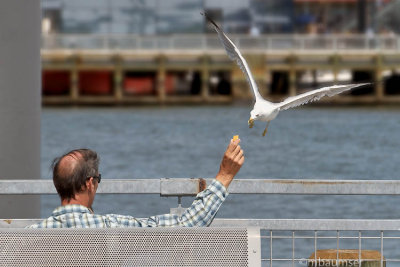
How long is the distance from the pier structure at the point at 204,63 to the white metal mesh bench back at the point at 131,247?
49277 millimetres

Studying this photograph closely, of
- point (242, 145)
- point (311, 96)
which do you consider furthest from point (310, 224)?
point (242, 145)

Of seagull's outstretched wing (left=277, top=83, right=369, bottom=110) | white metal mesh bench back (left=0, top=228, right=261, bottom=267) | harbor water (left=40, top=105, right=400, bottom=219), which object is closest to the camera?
white metal mesh bench back (left=0, top=228, right=261, bottom=267)

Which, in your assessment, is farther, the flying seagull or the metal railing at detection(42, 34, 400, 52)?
the metal railing at detection(42, 34, 400, 52)

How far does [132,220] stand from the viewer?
423 cm

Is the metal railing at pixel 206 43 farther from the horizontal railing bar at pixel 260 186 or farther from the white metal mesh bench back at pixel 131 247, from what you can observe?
the white metal mesh bench back at pixel 131 247

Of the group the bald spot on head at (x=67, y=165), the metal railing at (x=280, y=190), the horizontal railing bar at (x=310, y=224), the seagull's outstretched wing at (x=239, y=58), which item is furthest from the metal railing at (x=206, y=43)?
the bald spot on head at (x=67, y=165)

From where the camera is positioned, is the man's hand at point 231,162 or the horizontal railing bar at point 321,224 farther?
the horizontal railing bar at point 321,224

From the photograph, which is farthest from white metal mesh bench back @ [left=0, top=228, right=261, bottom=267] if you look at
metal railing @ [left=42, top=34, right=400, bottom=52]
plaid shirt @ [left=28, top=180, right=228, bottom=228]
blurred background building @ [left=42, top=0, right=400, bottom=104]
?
metal railing @ [left=42, top=34, right=400, bottom=52]

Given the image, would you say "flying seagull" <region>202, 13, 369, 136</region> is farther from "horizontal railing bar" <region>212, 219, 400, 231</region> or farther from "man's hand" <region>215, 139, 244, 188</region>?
"man's hand" <region>215, 139, 244, 188</region>

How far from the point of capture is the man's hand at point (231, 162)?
407cm

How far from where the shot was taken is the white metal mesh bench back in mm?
3891

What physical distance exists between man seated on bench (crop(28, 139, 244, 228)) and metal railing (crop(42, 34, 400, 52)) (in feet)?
167

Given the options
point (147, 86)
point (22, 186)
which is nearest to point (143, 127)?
point (147, 86)

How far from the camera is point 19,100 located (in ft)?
23.9
